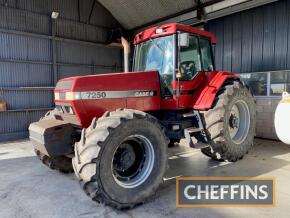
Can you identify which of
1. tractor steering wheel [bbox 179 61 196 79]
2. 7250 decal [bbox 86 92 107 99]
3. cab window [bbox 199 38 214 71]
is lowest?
7250 decal [bbox 86 92 107 99]

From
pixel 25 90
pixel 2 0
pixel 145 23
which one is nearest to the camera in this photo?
pixel 2 0

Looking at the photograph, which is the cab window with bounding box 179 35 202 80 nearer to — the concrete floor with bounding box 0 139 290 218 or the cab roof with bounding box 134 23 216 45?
the cab roof with bounding box 134 23 216 45

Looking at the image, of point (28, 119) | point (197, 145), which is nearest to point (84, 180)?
point (197, 145)

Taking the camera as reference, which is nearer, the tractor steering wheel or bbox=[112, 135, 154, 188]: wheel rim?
bbox=[112, 135, 154, 188]: wheel rim

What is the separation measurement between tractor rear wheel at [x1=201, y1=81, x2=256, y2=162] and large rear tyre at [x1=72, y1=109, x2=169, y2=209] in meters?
1.23

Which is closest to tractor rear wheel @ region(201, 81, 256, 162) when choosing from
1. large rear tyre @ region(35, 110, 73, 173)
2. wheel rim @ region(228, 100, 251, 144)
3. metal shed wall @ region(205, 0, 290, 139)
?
wheel rim @ region(228, 100, 251, 144)

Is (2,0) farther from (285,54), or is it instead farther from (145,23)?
(285,54)

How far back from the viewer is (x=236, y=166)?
4.50 m

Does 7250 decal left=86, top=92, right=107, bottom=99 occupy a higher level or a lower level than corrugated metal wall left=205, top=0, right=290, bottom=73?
lower

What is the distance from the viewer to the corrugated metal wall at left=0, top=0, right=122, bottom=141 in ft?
26.3

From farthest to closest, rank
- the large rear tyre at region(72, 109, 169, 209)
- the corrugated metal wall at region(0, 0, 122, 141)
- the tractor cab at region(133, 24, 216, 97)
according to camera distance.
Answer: the corrugated metal wall at region(0, 0, 122, 141), the tractor cab at region(133, 24, 216, 97), the large rear tyre at region(72, 109, 169, 209)

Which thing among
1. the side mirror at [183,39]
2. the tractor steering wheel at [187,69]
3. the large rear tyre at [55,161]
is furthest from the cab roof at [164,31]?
the large rear tyre at [55,161]

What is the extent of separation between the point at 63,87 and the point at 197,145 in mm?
2286

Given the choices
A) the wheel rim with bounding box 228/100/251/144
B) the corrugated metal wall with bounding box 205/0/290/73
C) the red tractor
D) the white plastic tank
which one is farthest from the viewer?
the corrugated metal wall with bounding box 205/0/290/73
